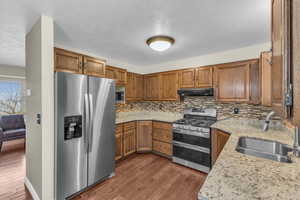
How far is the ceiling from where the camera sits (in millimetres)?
1402

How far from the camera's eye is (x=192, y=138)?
8.27ft

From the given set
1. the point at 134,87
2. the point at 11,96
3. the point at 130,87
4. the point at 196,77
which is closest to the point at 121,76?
the point at 130,87

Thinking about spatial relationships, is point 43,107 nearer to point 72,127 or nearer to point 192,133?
point 72,127

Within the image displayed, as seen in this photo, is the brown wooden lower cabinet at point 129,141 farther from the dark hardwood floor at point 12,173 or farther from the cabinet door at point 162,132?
the dark hardwood floor at point 12,173

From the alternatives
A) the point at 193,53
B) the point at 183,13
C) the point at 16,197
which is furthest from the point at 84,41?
the point at 16,197

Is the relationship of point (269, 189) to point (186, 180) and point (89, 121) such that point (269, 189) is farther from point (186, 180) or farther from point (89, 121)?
point (89, 121)

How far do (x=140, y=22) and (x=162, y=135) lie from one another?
2.30 meters

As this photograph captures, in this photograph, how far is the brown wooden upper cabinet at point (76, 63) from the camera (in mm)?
1938

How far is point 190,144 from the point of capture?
2549mm

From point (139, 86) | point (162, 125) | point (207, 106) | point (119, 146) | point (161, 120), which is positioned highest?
point (139, 86)

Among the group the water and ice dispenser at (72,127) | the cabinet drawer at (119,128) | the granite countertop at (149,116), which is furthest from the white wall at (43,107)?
the granite countertop at (149,116)

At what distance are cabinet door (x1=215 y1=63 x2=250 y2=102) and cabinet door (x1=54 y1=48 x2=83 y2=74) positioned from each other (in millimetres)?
2562

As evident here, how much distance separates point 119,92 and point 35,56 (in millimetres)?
1690

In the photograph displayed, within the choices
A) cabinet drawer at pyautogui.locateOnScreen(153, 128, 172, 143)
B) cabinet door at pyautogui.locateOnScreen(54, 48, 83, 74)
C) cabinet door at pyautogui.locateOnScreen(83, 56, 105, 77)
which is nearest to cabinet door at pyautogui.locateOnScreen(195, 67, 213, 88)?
cabinet drawer at pyautogui.locateOnScreen(153, 128, 172, 143)
